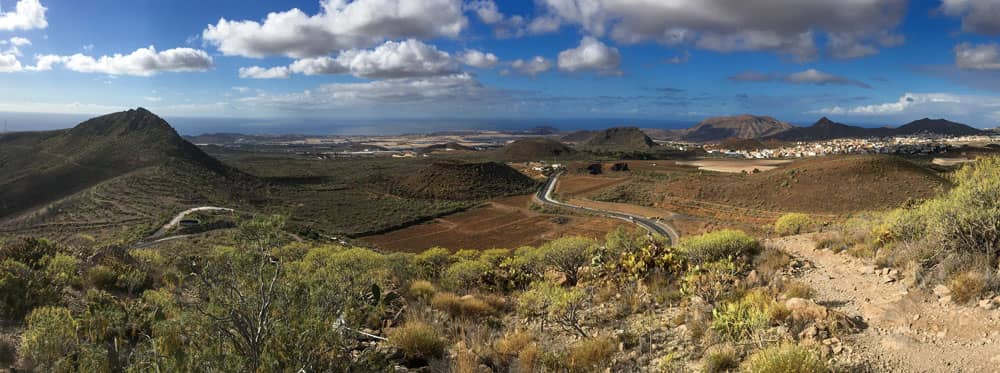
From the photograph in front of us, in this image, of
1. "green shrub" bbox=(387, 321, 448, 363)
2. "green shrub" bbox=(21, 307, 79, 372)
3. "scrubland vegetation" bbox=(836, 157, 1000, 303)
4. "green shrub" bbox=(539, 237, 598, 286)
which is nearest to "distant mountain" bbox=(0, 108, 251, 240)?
"green shrub" bbox=(539, 237, 598, 286)

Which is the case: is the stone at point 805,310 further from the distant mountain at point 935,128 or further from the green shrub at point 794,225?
the distant mountain at point 935,128

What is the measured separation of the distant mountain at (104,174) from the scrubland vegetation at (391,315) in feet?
114

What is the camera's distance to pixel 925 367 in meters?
4.09

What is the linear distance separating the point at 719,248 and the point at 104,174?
61039mm

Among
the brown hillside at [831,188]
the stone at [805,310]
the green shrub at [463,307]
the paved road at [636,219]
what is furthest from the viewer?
the brown hillside at [831,188]

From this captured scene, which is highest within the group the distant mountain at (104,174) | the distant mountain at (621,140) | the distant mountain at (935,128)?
the distant mountain at (935,128)

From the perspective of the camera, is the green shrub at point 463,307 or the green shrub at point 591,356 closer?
the green shrub at point 591,356

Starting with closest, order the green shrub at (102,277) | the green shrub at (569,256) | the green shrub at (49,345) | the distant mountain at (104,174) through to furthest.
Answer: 1. the green shrub at (49,345)
2. the green shrub at (102,277)
3. the green shrub at (569,256)
4. the distant mountain at (104,174)

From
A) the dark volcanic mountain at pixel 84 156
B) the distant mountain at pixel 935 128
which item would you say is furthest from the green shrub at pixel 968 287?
the distant mountain at pixel 935 128

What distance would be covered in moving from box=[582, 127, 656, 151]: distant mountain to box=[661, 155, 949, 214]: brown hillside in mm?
100720

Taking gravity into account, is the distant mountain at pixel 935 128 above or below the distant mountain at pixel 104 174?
above

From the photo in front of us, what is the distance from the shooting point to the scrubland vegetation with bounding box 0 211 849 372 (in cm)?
384

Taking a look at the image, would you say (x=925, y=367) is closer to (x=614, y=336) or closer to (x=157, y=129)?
(x=614, y=336)

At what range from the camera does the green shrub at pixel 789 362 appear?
3.85m
